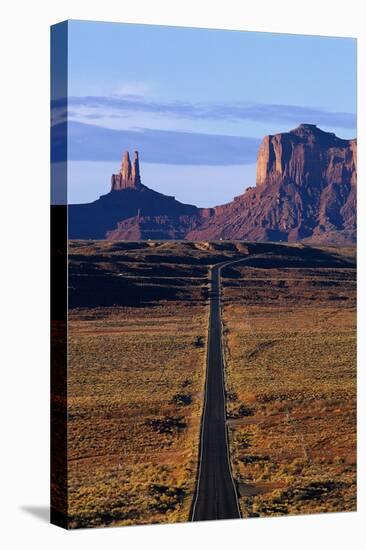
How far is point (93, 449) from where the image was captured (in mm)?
26688

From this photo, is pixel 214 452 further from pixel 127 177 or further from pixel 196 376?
pixel 127 177

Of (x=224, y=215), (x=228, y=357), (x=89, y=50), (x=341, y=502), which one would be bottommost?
(x=341, y=502)

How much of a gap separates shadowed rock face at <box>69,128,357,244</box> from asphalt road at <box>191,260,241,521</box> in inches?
49.9

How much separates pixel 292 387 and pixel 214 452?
1.69 meters

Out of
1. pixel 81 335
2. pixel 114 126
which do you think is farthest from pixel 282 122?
pixel 81 335

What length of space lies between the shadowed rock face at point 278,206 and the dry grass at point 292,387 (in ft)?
2.38

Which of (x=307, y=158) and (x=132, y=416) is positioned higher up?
(x=307, y=158)

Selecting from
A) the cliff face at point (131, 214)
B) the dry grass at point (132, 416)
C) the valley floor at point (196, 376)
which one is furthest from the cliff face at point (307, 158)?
the dry grass at point (132, 416)

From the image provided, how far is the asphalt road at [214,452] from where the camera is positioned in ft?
90.1

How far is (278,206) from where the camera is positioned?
29.1 m

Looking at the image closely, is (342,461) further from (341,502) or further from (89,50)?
(89,50)

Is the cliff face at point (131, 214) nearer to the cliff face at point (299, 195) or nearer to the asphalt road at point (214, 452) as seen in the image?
the cliff face at point (299, 195)

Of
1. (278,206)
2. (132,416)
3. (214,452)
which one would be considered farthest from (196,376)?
(278,206)

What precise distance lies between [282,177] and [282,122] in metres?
1.03
